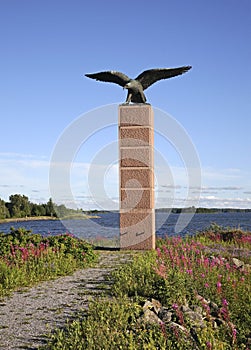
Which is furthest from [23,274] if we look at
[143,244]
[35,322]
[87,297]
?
[143,244]

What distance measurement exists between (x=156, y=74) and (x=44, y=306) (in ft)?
→ 29.5

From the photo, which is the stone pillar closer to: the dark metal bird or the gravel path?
the dark metal bird

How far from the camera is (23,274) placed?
9219 millimetres

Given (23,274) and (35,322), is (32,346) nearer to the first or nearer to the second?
(35,322)

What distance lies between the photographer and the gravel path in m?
5.91

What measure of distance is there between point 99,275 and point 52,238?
9.03 feet

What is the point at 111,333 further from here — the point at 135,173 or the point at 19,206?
the point at 19,206

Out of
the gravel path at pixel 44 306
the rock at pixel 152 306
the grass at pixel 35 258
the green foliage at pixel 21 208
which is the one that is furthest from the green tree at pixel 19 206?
the rock at pixel 152 306

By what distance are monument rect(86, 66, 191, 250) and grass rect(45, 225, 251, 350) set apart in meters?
4.55

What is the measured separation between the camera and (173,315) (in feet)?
20.4

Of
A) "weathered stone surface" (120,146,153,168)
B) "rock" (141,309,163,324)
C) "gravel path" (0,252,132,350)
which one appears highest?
"weathered stone surface" (120,146,153,168)

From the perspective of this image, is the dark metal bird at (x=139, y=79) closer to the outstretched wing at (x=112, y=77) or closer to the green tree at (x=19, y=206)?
the outstretched wing at (x=112, y=77)

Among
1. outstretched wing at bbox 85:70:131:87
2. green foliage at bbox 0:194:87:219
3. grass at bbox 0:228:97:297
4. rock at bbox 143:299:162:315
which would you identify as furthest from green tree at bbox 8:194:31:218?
rock at bbox 143:299:162:315

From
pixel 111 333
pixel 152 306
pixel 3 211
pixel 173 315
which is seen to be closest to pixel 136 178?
Answer: pixel 152 306
